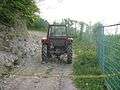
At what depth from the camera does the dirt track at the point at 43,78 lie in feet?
44.3

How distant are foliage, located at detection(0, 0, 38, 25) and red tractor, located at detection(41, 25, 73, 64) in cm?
370

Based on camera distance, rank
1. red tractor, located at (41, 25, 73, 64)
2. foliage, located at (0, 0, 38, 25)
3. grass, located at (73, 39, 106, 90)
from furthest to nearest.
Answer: foliage, located at (0, 0, 38, 25) → red tractor, located at (41, 25, 73, 64) → grass, located at (73, 39, 106, 90)

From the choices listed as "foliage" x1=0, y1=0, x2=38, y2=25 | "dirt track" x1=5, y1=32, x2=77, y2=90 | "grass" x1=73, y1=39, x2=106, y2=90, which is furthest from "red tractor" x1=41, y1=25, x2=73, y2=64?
"foliage" x1=0, y1=0, x2=38, y2=25

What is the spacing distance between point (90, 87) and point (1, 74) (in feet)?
13.3

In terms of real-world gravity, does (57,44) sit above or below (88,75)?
above

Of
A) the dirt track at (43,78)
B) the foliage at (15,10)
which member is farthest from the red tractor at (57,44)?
the foliage at (15,10)

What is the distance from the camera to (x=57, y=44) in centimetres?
2009

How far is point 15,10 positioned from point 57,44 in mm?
6135

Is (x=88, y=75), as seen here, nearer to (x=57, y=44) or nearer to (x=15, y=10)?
(x=57, y=44)

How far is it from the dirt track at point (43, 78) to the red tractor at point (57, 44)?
2.64ft

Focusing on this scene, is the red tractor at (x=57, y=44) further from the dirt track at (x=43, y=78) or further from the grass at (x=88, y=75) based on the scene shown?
the grass at (x=88, y=75)

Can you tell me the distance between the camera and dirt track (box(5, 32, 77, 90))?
13491mm

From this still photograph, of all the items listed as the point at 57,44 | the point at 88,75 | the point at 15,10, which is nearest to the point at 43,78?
the point at 88,75

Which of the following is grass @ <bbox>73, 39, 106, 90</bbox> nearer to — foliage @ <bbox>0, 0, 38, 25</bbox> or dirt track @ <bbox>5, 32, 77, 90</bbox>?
dirt track @ <bbox>5, 32, 77, 90</bbox>
